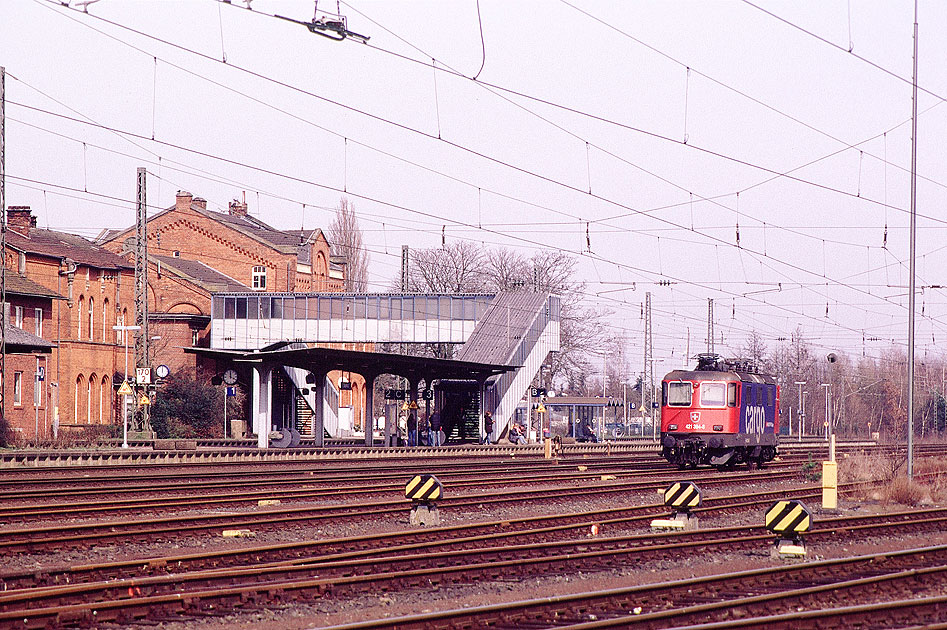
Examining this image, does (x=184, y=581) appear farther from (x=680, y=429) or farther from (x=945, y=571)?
(x=680, y=429)

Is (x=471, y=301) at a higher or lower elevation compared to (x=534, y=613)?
higher

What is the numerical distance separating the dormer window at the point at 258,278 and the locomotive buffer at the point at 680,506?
221ft

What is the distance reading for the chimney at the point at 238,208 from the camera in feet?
310

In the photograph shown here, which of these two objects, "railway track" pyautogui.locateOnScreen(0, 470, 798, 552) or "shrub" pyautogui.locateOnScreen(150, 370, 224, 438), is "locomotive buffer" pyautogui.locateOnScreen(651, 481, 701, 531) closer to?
"railway track" pyautogui.locateOnScreen(0, 470, 798, 552)

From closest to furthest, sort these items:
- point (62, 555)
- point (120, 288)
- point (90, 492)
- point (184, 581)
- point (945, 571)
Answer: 1. point (184, 581)
2. point (945, 571)
3. point (62, 555)
4. point (90, 492)
5. point (120, 288)

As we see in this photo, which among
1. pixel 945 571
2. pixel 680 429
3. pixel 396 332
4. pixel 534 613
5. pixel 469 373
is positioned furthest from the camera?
pixel 396 332

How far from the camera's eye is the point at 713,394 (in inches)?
1328

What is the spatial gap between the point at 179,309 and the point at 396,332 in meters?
13.7

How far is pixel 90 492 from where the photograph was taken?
2305cm

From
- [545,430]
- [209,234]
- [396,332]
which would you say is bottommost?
[545,430]

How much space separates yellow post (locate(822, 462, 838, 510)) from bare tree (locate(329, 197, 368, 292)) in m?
73.5

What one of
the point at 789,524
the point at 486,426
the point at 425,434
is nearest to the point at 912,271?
the point at 789,524

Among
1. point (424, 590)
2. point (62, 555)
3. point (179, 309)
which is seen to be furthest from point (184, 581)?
point (179, 309)

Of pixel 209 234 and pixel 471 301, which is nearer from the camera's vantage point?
pixel 471 301
